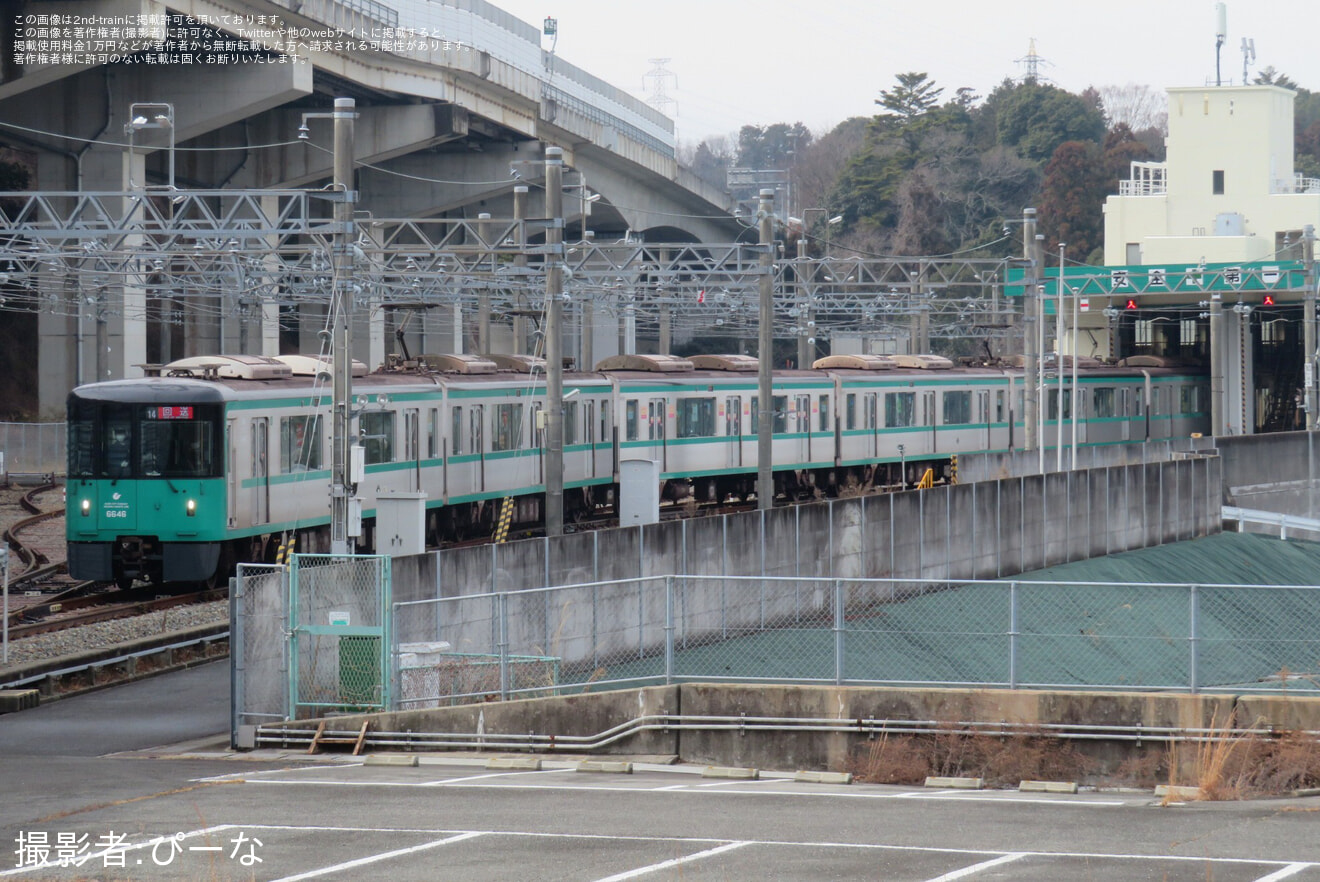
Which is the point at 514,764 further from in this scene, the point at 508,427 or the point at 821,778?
the point at 508,427

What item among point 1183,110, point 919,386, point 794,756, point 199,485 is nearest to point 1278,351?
point 1183,110

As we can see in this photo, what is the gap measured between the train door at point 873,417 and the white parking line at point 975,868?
32.8 metres

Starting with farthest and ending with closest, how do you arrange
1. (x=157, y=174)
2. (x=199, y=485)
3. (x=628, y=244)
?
(x=157, y=174) → (x=628, y=244) → (x=199, y=485)

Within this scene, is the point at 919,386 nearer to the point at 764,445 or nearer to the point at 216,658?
the point at 764,445

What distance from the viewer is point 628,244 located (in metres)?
38.2

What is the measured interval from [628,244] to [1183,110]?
37.0 m

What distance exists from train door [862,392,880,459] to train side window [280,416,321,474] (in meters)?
19.0

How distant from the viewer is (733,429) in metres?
37.9

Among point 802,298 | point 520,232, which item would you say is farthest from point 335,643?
point 802,298

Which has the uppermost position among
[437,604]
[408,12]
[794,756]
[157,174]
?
[408,12]

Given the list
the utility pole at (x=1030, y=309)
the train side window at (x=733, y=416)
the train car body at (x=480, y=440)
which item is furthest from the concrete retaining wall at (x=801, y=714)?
the utility pole at (x=1030, y=309)

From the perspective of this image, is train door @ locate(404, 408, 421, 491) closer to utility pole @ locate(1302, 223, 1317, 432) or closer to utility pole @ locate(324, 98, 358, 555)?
utility pole @ locate(324, 98, 358, 555)

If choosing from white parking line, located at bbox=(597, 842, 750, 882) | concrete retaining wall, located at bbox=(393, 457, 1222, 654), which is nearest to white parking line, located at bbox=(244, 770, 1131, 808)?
white parking line, located at bbox=(597, 842, 750, 882)

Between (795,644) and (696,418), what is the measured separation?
18745mm
